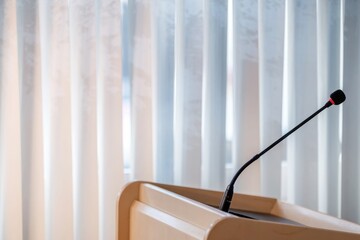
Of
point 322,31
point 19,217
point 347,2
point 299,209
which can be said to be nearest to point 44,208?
point 19,217

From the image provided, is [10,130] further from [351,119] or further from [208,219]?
[351,119]

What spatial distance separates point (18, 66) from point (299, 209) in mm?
1129

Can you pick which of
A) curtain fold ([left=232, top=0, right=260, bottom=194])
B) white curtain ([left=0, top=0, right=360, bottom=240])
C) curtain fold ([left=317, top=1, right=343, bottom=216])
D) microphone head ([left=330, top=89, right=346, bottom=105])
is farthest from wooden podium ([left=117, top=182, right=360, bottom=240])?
curtain fold ([left=317, top=1, right=343, bottom=216])

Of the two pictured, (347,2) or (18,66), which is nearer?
(18,66)

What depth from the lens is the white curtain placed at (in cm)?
170

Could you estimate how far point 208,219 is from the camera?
1.05 m

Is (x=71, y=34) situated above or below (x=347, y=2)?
below

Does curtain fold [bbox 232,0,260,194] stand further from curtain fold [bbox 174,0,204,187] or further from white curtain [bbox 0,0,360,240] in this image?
curtain fold [bbox 174,0,204,187]

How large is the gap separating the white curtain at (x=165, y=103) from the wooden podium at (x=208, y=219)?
43cm

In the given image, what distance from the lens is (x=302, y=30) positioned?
2.15 metres

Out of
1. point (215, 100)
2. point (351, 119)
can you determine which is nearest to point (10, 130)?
point (215, 100)

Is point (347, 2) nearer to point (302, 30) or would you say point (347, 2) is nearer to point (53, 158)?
point (302, 30)

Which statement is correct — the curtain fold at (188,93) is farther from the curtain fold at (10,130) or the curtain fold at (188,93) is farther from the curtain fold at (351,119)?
the curtain fold at (351,119)

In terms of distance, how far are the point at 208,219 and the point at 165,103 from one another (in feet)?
2.99
